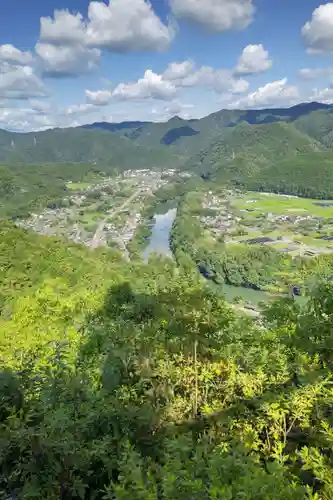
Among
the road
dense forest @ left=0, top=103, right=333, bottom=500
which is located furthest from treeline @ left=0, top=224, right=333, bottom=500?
the road

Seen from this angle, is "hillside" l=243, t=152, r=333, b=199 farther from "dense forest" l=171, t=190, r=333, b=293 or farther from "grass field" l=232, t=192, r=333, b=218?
"dense forest" l=171, t=190, r=333, b=293

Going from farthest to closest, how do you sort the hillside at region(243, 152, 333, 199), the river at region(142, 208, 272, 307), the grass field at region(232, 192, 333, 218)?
the hillside at region(243, 152, 333, 199) → the grass field at region(232, 192, 333, 218) → the river at region(142, 208, 272, 307)

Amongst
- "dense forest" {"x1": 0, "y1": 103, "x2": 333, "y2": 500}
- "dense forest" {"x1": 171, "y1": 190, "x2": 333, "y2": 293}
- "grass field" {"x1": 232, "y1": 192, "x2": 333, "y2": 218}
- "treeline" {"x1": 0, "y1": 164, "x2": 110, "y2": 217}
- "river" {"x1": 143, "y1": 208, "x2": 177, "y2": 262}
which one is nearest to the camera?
"dense forest" {"x1": 0, "y1": 103, "x2": 333, "y2": 500}

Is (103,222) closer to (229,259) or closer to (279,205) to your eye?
(279,205)

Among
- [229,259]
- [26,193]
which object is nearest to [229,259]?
[229,259]

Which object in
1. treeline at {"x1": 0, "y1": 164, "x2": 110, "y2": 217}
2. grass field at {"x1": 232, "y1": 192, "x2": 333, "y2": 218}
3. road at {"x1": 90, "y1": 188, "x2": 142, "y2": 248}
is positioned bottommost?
grass field at {"x1": 232, "y1": 192, "x2": 333, "y2": 218}

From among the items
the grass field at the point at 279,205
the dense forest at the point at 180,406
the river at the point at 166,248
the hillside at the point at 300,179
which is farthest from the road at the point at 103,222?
the dense forest at the point at 180,406

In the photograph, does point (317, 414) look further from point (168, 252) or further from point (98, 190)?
point (98, 190)

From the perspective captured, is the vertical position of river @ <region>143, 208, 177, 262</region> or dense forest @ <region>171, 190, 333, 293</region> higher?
dense forest @ <region>171, 190, 333, 293</region>
